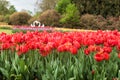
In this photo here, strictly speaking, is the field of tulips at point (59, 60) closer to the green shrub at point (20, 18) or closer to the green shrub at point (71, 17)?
the green shrub at point (71, 17)

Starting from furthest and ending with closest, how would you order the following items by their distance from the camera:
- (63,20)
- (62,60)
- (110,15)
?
(110,15) → (63,20) → (62,60)

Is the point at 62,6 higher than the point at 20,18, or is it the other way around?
the point at 62,6

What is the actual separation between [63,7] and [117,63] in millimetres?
37403

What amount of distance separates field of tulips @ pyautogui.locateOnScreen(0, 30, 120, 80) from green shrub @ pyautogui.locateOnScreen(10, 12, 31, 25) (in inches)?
1458

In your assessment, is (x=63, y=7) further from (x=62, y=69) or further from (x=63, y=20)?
(x=62, y=69)

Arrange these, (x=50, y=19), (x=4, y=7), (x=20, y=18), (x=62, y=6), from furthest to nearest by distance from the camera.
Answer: (x=4, y=7), (x=20, y=18), (x=62, y=6), (x=50, y=19)

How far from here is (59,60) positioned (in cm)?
549

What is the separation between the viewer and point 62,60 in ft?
18.0

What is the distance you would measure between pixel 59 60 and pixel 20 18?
37.7m

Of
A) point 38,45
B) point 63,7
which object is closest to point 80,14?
point 63,7

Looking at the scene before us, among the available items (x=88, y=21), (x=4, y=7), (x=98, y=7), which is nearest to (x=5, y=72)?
(x=88, y=21)

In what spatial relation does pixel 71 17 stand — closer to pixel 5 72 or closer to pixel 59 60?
pixel 59 60

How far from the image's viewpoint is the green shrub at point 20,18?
141 feet

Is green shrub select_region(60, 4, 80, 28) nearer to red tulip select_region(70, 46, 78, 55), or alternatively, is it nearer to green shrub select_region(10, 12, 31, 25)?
green shrub select_region(10, 12, 31, 25)
